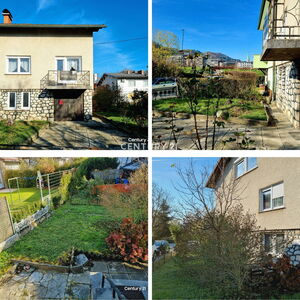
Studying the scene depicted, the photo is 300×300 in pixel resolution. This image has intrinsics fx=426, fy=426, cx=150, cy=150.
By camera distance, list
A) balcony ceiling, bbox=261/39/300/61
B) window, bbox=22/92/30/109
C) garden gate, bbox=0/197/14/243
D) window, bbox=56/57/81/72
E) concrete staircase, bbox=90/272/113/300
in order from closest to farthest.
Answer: balcony ceiling, bbox=261/39/300/61, concrete staircase, bbox=90/272/113/300, garden gate, bbox=0/197/14/243, window, bbox=56/57/81/72, window, bbox=22/92/30/109

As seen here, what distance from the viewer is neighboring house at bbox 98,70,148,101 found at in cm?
484

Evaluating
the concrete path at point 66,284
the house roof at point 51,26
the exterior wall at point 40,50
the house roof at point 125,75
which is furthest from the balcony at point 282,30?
the concrete path at point 66,284

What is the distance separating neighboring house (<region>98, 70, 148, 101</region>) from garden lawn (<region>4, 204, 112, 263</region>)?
1.41m

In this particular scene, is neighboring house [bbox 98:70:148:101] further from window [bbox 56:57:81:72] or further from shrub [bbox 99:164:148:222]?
shrub [bbox 99:164:148:222]

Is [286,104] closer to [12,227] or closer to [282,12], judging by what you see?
[282,12]

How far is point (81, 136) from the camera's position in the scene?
4969 millimetres

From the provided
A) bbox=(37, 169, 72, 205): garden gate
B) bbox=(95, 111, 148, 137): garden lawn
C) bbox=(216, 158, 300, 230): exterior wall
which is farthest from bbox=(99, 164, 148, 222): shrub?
bbox=(216, 158, 300, 230): exterior wall

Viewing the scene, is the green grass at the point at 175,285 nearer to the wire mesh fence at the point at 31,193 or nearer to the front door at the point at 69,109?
the wire mesh fence at the point at 31,193

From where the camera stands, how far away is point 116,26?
16.2 ft

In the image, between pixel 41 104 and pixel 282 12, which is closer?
pixel 282 12

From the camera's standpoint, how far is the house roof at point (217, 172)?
15.5ft

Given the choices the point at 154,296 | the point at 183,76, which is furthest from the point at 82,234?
the point at 183,76

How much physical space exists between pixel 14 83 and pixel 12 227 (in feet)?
5.44

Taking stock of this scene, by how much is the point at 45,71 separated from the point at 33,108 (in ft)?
1.55
